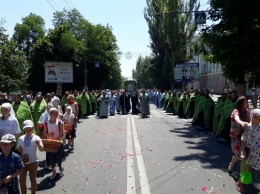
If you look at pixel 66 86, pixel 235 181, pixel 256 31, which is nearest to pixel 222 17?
pixel 256 31

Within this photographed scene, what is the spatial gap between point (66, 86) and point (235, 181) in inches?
1773

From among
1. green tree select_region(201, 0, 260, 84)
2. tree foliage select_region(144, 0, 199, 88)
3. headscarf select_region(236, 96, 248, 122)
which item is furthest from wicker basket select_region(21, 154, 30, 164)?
tree foliage select_region(144, 0, 199, 88)

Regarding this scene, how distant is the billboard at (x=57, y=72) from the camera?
136ft

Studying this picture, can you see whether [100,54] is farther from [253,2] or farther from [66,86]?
[253,2]

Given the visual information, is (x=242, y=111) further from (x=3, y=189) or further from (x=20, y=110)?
(x=20, y=110)

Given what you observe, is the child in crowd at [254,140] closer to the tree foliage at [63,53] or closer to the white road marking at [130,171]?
the white road marking at [130,171]

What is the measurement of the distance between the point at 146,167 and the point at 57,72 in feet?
114

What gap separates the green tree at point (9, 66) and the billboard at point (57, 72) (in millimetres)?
4135

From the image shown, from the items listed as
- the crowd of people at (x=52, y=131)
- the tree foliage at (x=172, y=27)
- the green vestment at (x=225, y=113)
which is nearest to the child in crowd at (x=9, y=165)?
the crowd of people at (x=52, y=131)

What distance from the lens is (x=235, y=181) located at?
7336mm

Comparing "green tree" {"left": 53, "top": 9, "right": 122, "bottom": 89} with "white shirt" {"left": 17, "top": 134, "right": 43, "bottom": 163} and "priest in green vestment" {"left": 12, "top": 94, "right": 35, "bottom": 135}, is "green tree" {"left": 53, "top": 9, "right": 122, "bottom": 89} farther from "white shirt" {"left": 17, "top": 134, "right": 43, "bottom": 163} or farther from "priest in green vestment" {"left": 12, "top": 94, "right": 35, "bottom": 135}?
"white shirt" {"left": 17, "top": 134, "right": 43, "bottom": 163}

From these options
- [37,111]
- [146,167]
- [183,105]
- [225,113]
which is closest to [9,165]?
[146,167]

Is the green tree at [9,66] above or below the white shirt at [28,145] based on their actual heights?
above

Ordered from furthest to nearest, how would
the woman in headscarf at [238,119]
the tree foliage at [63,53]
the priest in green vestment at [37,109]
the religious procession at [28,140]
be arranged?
1. the tree foliage at [63,53]
2. the priest in green vestment at [37,109]
3. the woman in headscarf at [238,119]
4. the religious procession at [28,140]
